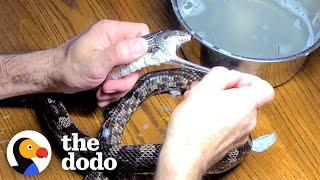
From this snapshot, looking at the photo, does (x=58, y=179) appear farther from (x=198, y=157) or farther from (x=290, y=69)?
(x=290, y=69)

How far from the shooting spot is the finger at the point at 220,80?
33.4 inches

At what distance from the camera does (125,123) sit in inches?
44.2

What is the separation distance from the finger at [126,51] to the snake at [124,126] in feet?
0.63

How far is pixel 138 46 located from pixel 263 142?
0.35 meters

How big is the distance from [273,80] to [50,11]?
1.66ft

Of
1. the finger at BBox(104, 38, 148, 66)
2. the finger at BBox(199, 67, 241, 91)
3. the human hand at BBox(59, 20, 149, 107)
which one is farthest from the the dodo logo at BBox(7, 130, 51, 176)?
the finger at BBox(199, 67, 241, 91)

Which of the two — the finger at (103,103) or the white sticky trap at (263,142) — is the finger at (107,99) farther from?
the white sticky trap at (263,142)

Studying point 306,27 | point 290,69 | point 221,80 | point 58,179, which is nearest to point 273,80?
point 290,69

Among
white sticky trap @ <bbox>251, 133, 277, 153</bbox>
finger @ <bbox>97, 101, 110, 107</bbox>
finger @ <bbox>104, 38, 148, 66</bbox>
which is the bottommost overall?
white sticky trap @ <bbox>251, 133, 277, 153</bbox>

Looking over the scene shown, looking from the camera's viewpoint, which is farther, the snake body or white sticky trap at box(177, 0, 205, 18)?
white sticky trap at box(177, 0, 205, 18)

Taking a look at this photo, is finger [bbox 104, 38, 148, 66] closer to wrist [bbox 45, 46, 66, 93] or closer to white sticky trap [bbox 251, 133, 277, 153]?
wrist [bbox 45, 46, 66, 93]

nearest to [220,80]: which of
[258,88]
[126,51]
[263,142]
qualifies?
[258,88]

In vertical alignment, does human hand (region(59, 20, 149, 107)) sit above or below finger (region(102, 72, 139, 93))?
above

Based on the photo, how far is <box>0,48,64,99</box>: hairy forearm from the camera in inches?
41.5
